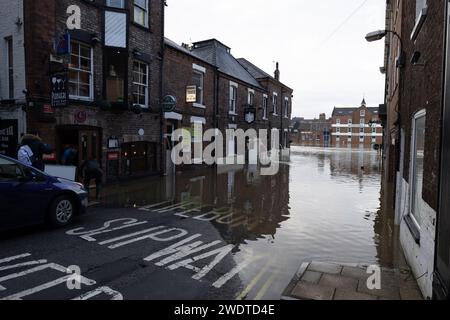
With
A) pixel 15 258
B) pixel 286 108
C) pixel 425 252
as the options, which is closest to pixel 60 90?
pixel 15 258

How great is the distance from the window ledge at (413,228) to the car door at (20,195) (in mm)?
6713

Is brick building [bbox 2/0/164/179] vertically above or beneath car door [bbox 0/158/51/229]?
above

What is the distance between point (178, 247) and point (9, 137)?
27.5 feet

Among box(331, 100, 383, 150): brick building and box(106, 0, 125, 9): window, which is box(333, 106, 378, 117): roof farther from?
box(106, 0, 125, 9): window

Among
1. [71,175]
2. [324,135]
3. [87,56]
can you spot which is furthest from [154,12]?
[324,135]

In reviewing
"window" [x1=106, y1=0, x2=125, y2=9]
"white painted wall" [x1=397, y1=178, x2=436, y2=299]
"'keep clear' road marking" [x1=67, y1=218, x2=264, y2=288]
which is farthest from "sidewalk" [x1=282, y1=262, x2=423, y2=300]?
"window" [x1=106, y1=0, x2=125, y2=9]

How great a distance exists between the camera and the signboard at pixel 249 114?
25.9 m

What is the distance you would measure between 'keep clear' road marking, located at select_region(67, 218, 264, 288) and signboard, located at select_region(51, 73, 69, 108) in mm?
4754

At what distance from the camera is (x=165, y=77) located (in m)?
16.5

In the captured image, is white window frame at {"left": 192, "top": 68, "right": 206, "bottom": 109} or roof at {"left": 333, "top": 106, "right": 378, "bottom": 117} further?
roof at {"left": 333, "top": 106, "right": 378, "bottom": 117}

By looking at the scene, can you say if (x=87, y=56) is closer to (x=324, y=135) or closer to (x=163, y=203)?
(x=163, y=203)

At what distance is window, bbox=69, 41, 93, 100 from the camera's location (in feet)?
38.3

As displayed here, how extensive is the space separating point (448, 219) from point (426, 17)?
11.3 feet

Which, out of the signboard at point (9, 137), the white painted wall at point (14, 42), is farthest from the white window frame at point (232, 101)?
the signboard at point (9, 137)
